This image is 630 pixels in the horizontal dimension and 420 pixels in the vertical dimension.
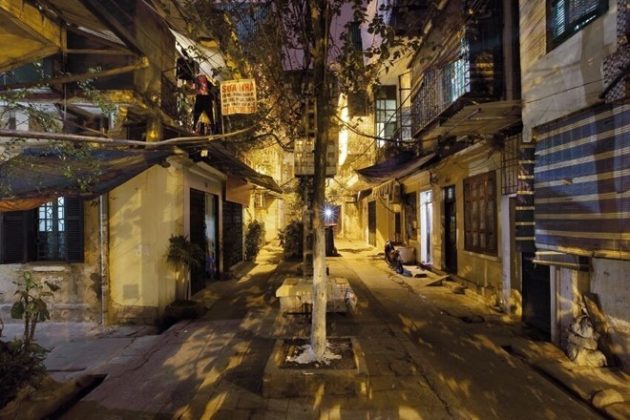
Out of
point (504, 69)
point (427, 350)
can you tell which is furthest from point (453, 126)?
point (427, 350)

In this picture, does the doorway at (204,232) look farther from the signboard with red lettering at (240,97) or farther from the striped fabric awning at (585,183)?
the striped fabric awning at (585,183)

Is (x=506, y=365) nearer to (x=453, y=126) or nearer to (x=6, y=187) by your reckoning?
(x=453, y=126)

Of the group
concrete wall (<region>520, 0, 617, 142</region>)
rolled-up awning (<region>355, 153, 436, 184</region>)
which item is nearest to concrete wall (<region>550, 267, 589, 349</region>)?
concrete wall (<region>520, 0, 617, 142</region>)

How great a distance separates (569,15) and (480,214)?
18.6 ft

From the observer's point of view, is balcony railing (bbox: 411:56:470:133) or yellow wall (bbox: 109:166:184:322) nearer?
yellow wall (bbox: 109:166:184:322)

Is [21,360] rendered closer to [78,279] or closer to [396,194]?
[78,279]

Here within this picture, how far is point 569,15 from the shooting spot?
632 cm

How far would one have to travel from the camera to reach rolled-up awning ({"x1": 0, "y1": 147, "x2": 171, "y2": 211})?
18.9 feet

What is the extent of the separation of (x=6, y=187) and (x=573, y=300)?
894cm

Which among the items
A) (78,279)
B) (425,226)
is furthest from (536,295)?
(78,279)

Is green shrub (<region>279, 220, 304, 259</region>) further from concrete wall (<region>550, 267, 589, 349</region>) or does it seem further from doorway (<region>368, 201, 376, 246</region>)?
concrete wall (<region>550, 267, 589, 349</region>)

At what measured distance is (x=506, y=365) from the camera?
20.5 feet

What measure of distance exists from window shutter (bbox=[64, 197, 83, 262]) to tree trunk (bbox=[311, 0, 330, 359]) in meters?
6.13

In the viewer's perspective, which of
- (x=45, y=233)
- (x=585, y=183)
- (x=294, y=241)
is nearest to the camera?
(x=585, y=183)
